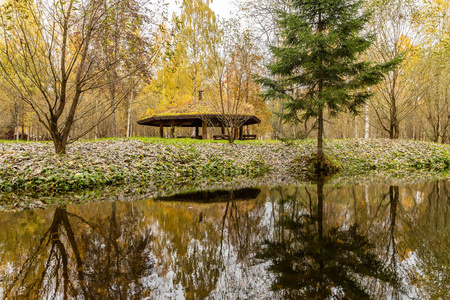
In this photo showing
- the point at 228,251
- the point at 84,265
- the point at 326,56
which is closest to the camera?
the point at 84,265

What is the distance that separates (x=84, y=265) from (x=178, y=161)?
7.66 metres

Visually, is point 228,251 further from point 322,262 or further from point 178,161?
point 178,161

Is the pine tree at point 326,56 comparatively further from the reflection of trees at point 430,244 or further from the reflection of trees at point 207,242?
the reflection of trees at point 207,242

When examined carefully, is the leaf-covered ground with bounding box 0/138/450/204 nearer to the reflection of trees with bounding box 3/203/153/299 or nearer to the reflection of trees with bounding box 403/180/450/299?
the reflection of trees with bounding box 3/203/153/299

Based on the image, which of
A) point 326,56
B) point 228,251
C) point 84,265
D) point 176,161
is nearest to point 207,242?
point 228,251

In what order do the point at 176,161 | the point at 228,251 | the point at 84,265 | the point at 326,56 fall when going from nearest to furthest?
the point at 84,265, the point at 228,251, the point at 326,56, the point at 176,161

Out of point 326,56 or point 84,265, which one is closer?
point 84,265

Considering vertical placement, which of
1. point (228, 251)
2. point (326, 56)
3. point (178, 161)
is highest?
point (326, 56)

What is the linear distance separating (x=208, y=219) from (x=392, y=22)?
16.3 m

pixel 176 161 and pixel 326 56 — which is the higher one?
pixel 326 56

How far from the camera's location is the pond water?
2045 millimetres

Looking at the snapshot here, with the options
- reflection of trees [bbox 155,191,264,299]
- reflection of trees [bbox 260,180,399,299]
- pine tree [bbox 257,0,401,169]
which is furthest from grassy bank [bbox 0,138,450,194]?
reflection of trees [bbox 260,180,399,299]

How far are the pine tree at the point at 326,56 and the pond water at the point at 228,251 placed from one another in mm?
→ 5321

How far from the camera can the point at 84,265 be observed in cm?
242
